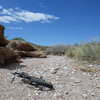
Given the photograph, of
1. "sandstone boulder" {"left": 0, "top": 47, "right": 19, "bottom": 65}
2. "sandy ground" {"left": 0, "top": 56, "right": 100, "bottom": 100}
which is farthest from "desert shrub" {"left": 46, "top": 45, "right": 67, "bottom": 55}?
"sandy ground" {"left": 0, "top": 56, "right": 100, "bottom": 100}

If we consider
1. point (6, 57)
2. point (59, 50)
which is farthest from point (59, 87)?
point (59, 50)

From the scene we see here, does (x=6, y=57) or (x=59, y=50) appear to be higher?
(x=59, y=50)

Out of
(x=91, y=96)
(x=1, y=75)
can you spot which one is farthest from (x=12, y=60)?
(x=91, y=96)

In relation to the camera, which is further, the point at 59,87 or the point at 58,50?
the point at 58,50

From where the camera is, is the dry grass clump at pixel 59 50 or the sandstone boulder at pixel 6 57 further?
the dry grass clump at pixel 59 50

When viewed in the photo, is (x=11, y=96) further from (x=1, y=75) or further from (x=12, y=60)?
(x=12, y=60)

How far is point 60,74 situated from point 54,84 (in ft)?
2.10

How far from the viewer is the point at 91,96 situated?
103 inches

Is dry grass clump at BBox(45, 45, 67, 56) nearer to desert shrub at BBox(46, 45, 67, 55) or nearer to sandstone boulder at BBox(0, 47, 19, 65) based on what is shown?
desert shrub at BBox(46, 45, 67, 55)

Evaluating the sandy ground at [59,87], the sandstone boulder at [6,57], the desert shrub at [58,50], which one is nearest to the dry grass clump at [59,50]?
the desert shrub at [58,50]

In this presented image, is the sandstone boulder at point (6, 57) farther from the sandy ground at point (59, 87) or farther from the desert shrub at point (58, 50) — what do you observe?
the desert shrub at point (58, 50)

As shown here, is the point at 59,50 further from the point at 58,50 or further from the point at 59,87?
the point at 59,87

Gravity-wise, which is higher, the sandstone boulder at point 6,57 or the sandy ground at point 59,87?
the sandstone boulder at point 6,57

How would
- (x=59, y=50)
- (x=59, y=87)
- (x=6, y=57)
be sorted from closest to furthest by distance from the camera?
(x=59, y=87) < (x=6, y=57) < (x=59, y=50)
